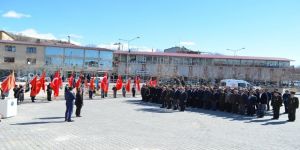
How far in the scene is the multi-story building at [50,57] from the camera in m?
70.0

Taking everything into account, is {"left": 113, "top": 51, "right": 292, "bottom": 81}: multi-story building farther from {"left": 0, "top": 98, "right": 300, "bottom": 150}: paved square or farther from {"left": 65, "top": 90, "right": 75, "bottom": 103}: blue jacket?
{"left": 65, "top": 90, "right": 75, "bottom": 103}: blue jacket

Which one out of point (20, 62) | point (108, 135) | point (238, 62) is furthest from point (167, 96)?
point (238, 62)

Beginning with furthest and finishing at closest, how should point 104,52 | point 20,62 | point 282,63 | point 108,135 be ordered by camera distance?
point 282,63 < point 104,52 < point 20,62 < point 108,135

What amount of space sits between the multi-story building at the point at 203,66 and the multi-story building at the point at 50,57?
7.13m

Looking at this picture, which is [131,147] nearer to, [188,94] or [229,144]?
[229,144]

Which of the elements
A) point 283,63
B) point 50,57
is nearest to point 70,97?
point 50,57

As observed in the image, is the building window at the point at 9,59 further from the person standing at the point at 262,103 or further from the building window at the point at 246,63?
the person standing at the point at 262,103

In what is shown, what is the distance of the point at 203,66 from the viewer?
9300cm

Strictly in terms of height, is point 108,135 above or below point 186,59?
below

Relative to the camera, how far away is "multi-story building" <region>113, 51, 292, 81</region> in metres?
87.7

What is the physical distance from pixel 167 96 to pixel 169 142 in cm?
1231

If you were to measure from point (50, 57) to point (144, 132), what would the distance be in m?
61.2

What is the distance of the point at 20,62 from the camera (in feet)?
234

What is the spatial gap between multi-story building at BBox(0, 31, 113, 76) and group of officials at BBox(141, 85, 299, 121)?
151ft
